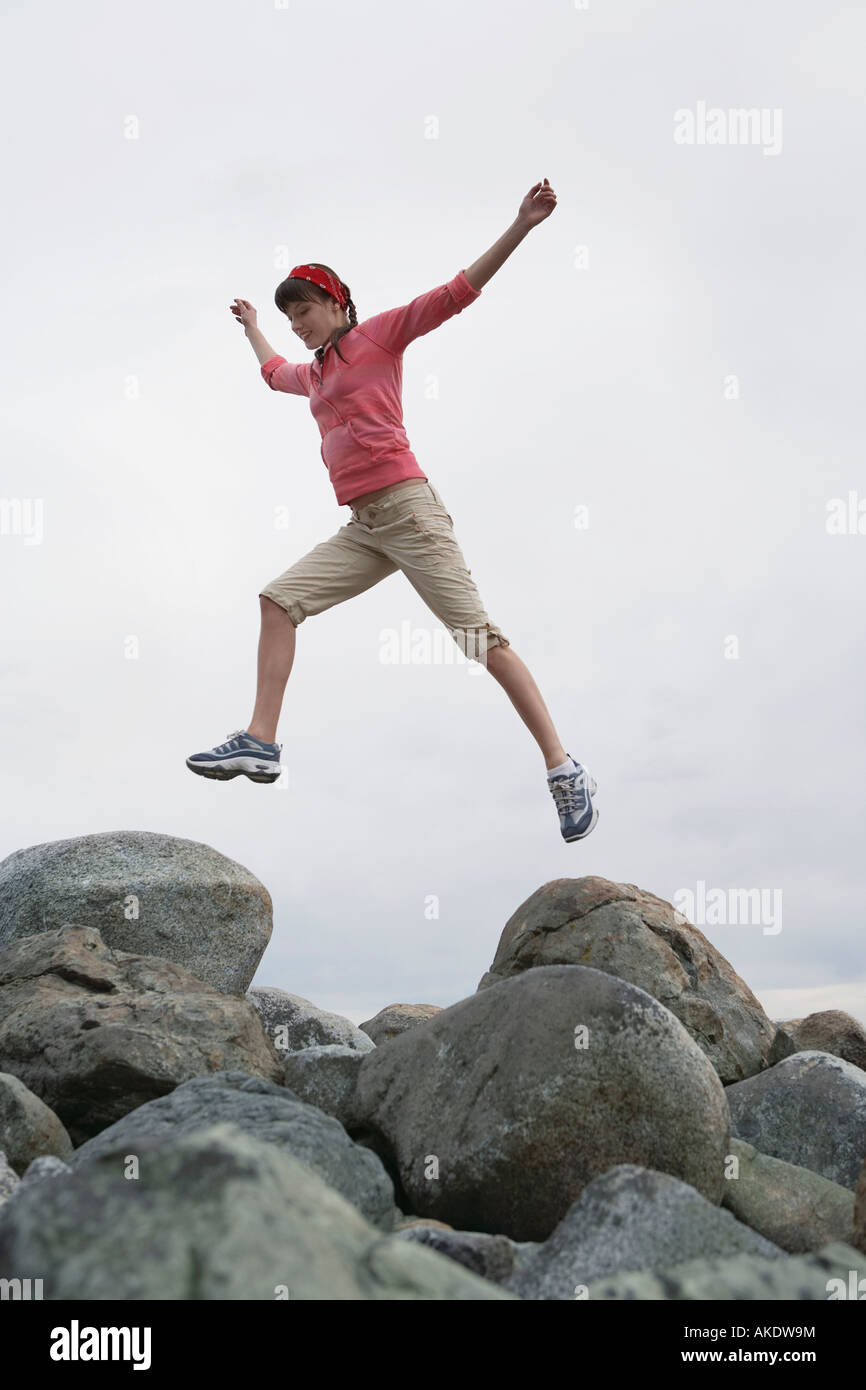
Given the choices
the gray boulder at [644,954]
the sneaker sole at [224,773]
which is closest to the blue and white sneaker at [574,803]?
the gray boulder at [644,954]

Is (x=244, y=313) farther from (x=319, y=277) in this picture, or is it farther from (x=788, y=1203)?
(x=788, y=1203)

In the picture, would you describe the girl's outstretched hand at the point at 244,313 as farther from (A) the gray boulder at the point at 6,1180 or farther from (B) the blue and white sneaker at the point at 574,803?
(A) the gray boulder at the point at 6,1180

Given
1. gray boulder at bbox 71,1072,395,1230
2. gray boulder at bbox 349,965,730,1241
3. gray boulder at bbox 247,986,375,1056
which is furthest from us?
gray boulder at bbox 247,986,375,1056

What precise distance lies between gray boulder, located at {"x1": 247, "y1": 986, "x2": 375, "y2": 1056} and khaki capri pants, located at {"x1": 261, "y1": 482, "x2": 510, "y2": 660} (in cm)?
369

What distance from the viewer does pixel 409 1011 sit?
38.3 ft

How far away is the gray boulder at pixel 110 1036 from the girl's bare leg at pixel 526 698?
2738 mm

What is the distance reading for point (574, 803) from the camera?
28.0ft

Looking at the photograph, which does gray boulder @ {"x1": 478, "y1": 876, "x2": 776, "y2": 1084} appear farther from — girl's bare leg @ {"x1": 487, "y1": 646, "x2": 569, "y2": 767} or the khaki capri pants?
the khaki capri pants

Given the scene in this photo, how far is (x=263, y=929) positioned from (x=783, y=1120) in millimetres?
4052

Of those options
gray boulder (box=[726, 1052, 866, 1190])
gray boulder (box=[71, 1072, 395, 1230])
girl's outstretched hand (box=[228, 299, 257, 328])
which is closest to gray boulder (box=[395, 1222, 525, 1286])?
gray boulder (box=[71, 1072, 395, 1230])

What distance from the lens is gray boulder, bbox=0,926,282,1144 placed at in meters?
6.48

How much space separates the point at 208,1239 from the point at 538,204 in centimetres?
638

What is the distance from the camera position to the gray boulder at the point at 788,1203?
6.30m
